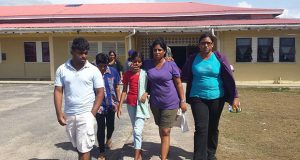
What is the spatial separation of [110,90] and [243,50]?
13101 mm

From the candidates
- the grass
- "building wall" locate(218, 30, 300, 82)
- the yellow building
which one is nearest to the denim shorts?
the grass

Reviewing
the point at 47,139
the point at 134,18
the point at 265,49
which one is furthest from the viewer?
the point at 134,18

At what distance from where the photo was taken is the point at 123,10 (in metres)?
22.3

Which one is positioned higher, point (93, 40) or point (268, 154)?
point (93, 40)

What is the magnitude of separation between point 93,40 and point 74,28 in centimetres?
206

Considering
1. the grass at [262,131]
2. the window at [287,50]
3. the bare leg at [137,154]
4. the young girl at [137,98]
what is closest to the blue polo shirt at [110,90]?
the young girl at [137,98]

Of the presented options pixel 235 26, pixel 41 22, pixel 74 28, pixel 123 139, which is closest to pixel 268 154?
pixel 123 139

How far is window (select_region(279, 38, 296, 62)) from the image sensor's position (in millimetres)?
16984

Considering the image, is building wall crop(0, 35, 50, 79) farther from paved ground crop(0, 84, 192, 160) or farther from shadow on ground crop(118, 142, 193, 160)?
shadow on ground crop(118, 142, 193, 160)

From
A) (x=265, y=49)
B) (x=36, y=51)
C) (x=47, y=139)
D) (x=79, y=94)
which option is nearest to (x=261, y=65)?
(x=265, y=49)

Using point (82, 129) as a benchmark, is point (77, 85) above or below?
above

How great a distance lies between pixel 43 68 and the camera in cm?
2047

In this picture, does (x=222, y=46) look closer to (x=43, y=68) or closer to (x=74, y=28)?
(x=74, y=28)

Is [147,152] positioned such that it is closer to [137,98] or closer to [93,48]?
[137,98]
